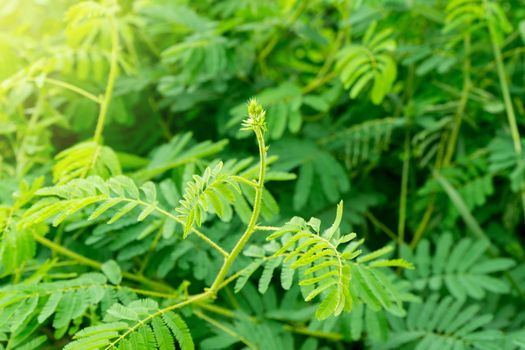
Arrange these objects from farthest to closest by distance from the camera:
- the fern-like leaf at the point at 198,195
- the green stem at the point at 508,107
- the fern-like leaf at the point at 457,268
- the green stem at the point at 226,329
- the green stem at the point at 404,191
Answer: the green stem at the point at 404,191
the green stem at the point at 508,107
the fern-like leaf at the point at 457,268
the green stem at the point at 226,329
the fern-like leaf at the point at 198,195

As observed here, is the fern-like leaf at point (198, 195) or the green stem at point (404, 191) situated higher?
the fern-like leaf at point (198, 195)

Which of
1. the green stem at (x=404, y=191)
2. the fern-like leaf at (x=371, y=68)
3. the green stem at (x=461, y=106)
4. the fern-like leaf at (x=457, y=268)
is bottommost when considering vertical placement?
the fern-like leaf at (x=457, y=268)

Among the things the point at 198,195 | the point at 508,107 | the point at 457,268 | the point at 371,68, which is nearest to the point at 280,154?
the point at 371,68

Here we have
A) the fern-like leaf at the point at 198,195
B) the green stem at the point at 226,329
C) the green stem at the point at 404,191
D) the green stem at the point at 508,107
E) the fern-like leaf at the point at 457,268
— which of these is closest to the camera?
the fern-like leaf at the point at 198,195

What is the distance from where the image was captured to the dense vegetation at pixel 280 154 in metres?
1.50

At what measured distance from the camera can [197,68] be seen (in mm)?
1995

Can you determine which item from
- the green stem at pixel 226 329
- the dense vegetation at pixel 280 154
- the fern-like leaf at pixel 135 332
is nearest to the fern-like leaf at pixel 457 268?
the dense vegetation at pixel 280 154

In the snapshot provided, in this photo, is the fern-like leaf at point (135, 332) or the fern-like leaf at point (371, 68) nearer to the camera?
the fern-like leaf at point (135, 332)

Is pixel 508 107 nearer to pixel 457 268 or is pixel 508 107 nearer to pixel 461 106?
pixel 461 106

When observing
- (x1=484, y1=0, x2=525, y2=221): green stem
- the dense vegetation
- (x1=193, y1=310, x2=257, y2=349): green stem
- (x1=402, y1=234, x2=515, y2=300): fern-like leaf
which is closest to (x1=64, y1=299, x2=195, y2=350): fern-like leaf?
the dense vegetation

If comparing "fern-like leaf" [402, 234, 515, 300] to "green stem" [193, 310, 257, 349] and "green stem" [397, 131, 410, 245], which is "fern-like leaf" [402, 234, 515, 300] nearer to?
"green stem" [397, 131, 410, 245]

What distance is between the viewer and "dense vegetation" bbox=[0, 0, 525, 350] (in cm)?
150

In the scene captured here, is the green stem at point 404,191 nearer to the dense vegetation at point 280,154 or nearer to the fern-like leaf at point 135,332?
the dense vegetation at point 280,154

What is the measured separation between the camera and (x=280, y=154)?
2016 mm
